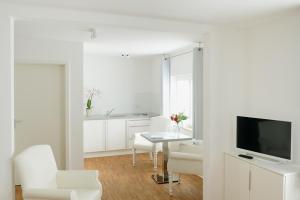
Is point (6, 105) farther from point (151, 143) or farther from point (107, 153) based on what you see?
point (107, 153)

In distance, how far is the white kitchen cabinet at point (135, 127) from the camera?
5.92m

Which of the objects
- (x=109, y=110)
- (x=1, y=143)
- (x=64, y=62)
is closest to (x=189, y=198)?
(x=1, y=143)

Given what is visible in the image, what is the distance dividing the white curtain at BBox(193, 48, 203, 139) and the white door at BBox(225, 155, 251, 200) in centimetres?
126

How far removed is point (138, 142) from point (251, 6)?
3.28 m

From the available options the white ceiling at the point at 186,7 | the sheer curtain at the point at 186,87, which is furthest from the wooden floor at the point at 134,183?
the white ceiling at the point at 186,7

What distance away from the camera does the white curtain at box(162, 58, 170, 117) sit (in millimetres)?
5805

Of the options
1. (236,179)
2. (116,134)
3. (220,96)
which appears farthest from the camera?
(116,134)

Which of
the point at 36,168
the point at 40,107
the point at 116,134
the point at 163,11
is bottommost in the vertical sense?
the point at 116,134

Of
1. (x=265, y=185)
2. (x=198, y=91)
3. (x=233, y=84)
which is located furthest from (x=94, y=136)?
(x=265, y=185)

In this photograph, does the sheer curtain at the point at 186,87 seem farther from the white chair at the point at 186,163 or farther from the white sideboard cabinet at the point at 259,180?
the white sideboard cabinet at the point at 259,180

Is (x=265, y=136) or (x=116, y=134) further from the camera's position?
(x=116, y=134)

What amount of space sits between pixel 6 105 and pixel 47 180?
2.85 feet

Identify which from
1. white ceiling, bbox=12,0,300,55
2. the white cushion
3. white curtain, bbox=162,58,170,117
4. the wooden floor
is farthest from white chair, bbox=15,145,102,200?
white curtain, bbox=162,58,170,117

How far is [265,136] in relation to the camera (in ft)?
9.53
